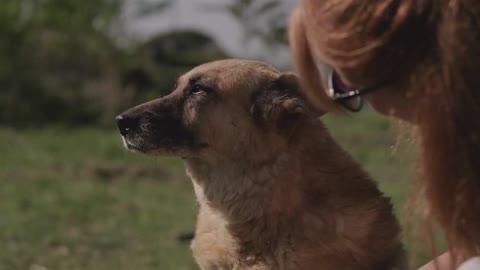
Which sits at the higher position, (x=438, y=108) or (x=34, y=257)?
(x=34, y=257)

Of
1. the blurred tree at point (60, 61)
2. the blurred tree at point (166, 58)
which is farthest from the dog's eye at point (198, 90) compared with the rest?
the blurred tree at point (166, 58)

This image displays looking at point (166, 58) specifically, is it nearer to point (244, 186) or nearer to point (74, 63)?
point (74, 63)

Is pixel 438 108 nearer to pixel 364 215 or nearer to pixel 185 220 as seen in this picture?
pixel 364 215

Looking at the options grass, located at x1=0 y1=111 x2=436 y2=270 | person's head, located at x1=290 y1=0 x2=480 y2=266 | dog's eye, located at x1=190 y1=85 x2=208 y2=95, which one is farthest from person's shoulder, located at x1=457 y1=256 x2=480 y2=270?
grass, located at x1=0 y1=111 x2=436 y2=270

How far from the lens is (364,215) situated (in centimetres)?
326

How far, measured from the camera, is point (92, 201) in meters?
8.18

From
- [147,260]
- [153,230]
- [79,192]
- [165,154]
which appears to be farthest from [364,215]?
[79,192]

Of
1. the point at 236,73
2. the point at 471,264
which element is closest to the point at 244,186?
the point at 236,73

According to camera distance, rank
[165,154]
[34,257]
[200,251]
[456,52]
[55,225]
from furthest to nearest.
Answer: [55,225], [34,257], [165,154], [200,251], [456,52]

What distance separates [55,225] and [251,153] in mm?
3863

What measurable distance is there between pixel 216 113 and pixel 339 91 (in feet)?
5.48

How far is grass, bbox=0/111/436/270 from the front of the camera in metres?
6.16

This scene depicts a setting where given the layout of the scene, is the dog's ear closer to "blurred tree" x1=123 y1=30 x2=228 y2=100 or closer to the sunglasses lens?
the sunglasses lens

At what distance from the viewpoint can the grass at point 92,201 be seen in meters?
6.16
